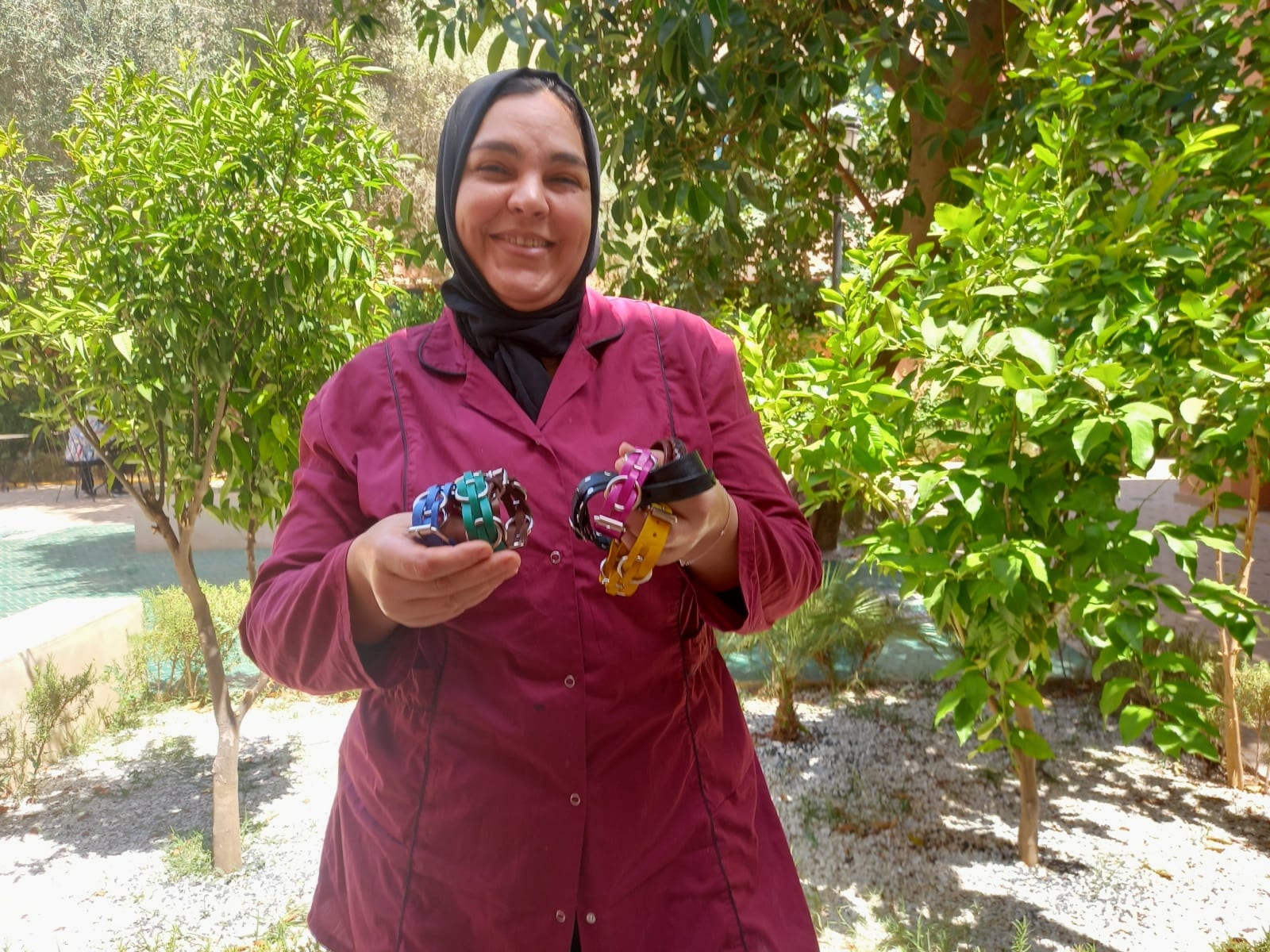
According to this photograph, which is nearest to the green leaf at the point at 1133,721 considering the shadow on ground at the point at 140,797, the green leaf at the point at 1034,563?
the green leaf at the point at 1034,563

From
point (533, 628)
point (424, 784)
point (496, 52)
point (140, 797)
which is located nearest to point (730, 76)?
point (496, 52)

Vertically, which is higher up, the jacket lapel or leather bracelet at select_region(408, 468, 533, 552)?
the jacket lapel

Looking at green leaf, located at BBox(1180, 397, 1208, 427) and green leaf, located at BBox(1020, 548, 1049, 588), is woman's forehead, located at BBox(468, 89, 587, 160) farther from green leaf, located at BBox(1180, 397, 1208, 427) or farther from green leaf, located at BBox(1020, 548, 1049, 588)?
green leaf, located at BBox(1180, 397, 1208, 427)

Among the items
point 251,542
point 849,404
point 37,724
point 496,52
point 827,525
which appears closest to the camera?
point 849,404

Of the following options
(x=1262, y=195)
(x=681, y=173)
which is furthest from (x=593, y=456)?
(x=1262, y=195)

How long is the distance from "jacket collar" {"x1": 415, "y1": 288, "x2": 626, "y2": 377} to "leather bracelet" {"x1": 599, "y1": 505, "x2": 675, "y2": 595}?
1.09 ft

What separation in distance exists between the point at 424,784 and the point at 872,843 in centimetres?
290

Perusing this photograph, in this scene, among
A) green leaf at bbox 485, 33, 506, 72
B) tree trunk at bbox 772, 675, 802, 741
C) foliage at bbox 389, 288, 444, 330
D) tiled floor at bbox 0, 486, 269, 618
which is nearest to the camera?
green leaf at bbox 485, 33, 506, 72

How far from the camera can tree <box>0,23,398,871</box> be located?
9.39 ft

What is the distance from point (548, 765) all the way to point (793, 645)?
3819 mm

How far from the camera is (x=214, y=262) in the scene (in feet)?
9.59

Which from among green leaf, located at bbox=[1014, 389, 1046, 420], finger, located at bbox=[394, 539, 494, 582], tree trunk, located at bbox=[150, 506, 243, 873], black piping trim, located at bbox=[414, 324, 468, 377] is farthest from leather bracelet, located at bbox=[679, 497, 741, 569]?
tree trunk, located at bbox=[150, 506, 243, 873]

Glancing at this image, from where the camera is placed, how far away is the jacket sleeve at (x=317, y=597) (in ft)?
3.15

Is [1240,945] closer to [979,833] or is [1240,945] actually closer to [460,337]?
[979,833]
